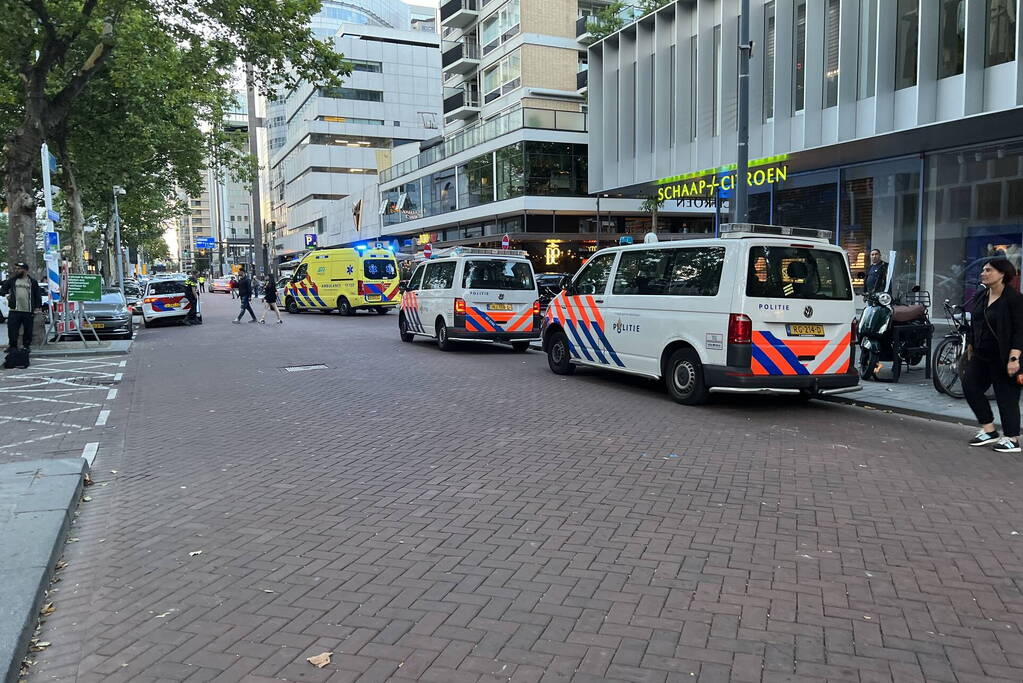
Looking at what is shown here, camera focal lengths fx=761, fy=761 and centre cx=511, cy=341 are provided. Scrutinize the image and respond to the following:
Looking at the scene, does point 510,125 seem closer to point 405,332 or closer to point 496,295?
point 405,332

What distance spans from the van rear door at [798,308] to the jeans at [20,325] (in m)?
12.5

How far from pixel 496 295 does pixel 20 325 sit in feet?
28.9

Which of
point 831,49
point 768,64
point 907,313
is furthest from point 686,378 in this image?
point 768,64

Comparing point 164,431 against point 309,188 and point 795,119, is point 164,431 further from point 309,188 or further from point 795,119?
point 309,188

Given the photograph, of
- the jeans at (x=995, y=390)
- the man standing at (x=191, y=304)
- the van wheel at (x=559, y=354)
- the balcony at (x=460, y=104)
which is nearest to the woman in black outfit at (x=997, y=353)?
the jeans at (x=995, y=390)

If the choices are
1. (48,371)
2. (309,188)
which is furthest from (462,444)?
(309,188)

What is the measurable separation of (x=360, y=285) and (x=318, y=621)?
2504 centimetres

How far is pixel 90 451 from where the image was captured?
7.08 meters

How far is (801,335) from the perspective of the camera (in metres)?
8.41

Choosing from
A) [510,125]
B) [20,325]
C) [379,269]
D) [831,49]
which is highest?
[510,125]

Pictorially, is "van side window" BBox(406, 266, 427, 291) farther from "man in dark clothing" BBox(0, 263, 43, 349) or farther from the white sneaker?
the white sneaker

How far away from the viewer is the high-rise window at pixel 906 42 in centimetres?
1489

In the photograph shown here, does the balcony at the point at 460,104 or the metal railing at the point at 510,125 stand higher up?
the balcony at the point at 460,104

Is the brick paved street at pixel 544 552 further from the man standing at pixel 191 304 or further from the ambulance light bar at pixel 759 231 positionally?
the man standing at pixel 191 304
